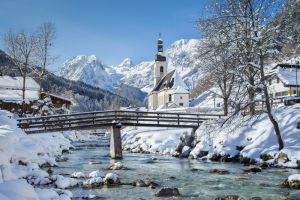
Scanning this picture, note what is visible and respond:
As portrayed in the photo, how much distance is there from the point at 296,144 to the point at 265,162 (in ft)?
8.98

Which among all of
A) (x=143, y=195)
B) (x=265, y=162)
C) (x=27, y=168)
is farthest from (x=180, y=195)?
(x=265, y=162)

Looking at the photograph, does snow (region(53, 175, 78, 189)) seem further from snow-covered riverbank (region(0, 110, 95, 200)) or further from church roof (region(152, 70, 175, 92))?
church roof (region(152, 70, 175, 92))

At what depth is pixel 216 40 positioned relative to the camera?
2655 cm

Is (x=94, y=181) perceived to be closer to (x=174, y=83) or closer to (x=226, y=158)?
(x=226, y=158)

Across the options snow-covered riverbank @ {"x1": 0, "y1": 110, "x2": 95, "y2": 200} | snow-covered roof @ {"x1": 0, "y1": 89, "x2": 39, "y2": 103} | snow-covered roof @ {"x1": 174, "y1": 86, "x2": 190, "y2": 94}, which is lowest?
snow-covered riverbank @ {"x1": 0, "y1": 110, "x2": 95, "y2": 200}

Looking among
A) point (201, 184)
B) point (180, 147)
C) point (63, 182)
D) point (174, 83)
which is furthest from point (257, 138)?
point (174, 83)

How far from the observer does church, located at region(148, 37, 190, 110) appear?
315 feet

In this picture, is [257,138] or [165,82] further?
[165,82]

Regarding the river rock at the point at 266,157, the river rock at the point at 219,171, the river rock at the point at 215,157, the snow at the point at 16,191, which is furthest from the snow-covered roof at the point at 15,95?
the snow at the point at 16,191

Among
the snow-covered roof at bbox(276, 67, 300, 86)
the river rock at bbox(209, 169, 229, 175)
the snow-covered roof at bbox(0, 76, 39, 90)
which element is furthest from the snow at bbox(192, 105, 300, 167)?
the snow-covered roof at bbox(0, 76, 39, 90)

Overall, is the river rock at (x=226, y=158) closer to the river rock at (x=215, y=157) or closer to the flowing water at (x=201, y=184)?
the river rock at (x=215, y=157)

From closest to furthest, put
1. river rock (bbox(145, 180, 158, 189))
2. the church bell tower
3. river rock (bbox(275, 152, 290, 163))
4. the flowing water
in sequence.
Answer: the flowing water → river rock (bbox(145, 180, 158, 189)) → river rock (bbox(275, 152, 290, 163)) → the church bell tower

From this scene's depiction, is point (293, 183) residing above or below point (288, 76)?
below

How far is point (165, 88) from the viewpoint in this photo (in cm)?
10300
